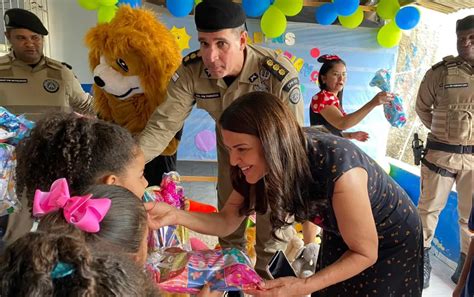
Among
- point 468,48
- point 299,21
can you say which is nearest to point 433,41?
point 299,21

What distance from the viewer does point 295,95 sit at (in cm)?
150

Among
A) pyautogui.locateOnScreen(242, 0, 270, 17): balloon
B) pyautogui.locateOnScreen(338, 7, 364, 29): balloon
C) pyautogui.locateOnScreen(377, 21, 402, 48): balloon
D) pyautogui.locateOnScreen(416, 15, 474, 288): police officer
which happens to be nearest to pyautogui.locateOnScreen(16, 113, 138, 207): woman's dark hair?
pyautogui.locateOnScreen(416, 15, 474, 288): police officer

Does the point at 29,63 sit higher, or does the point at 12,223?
the point at 29,63

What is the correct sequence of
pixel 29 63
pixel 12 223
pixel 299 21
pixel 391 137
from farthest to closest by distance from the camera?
pixel 391 137 < pixel 299 21 < pixel 29 63 < pixel 12 223

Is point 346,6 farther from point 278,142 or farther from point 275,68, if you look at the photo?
point 278,142

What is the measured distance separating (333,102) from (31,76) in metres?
1.74

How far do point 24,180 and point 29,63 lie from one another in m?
1.48

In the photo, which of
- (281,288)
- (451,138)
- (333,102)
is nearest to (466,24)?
(451,138)

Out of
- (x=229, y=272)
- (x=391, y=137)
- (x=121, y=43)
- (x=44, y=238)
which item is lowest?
(x=391, y=137)

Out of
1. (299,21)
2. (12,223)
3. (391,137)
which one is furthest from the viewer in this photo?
(391,137)

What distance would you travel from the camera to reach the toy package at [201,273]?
0.88m

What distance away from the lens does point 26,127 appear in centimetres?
136

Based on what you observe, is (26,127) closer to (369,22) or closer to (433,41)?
(369,22)

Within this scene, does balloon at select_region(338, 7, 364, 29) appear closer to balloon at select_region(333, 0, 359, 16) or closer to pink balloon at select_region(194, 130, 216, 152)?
balloon at select_region(333, 0, 359, 16)
